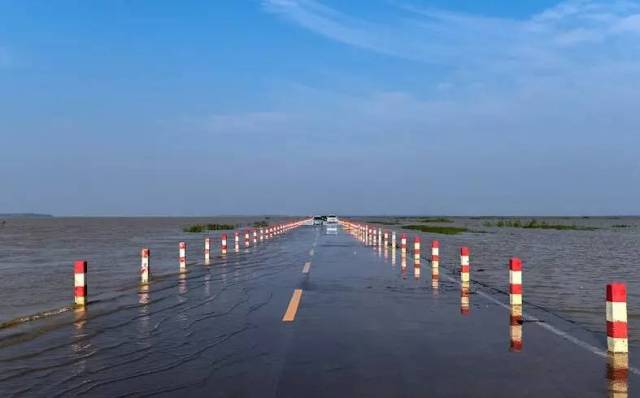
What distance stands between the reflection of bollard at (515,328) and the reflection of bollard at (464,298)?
2.96 feet

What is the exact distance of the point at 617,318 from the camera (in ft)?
27.2

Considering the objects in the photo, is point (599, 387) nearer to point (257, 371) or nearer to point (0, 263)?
point (257, 371)

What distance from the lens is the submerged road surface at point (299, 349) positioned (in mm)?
6625

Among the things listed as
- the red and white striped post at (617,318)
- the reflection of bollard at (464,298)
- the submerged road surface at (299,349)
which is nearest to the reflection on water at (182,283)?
the submerged road surface at (299,349)

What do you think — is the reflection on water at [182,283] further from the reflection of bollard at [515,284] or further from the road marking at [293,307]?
the reflection of bollard at [515,284]

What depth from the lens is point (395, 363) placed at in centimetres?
766

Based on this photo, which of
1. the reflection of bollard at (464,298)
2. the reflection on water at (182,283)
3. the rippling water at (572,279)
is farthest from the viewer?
the reflection on water at (182,283)

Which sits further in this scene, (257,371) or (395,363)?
(395,363)

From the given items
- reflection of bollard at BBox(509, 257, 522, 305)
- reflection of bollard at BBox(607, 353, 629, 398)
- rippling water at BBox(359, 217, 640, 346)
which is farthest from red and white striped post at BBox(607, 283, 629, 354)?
reflection of bollard at BBox(509, 257, 522, 305)

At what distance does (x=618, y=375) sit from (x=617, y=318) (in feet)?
4.30

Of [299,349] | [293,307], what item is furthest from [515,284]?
[299,349]

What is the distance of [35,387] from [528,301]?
35.8ft

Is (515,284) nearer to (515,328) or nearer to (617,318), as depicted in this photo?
(515,328)

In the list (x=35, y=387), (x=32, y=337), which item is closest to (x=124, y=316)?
(x=32, y=337)
